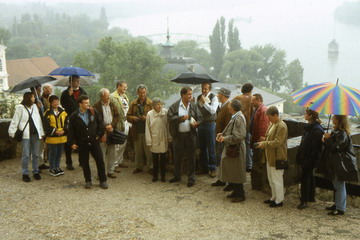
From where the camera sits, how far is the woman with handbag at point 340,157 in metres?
5.08

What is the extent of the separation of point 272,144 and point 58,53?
126281 mm

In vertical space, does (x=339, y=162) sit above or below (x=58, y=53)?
below

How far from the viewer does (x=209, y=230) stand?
4.91 metres

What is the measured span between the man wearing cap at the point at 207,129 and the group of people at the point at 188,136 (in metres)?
0.02

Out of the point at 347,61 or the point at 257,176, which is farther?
the point at 347,61

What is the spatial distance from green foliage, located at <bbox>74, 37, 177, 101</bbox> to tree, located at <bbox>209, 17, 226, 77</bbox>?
1752 inches

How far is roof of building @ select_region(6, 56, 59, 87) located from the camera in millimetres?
76062

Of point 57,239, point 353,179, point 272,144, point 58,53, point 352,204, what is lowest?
point 352,204

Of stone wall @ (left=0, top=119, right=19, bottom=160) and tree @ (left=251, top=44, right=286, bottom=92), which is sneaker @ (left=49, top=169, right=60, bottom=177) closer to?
stone wall @ (left=0, top=119, right=19, bottom=160)

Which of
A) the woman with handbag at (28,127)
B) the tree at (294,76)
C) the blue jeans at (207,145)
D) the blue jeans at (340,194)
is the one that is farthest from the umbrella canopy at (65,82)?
the tree at (294,76)

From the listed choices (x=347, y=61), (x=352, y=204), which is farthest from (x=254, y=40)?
(x=352, y=204)

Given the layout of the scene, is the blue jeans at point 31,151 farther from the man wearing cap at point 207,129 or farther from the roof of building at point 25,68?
the roof of building at point 25,68

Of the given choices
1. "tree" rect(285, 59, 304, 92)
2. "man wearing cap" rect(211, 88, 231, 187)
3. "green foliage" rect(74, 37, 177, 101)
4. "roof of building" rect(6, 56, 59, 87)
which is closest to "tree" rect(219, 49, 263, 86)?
"tree" rect(285, 59, 304, 92)

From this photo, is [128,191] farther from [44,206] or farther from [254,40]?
[254,40]
